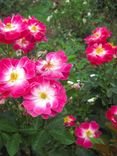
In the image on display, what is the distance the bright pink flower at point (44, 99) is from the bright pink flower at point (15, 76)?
41 mm

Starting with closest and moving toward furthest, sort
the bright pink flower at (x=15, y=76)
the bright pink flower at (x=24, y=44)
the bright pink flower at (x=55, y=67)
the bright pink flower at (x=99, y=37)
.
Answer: the bright pink flower at (x=15, y=76) → the bright pink flower at (x=55, y=67) → the bright pink flower at (x=24, y=44) → the bright pink flower at (x=99, y=37)

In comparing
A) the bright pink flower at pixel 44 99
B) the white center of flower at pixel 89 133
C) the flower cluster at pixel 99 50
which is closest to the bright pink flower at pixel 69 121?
the white center of flower at pixel 89 133

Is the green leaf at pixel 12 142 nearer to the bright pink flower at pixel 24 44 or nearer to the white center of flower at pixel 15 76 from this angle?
the white center of flower at pixel 15 76

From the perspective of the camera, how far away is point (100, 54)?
2.48 m

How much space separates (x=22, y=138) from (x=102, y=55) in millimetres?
608

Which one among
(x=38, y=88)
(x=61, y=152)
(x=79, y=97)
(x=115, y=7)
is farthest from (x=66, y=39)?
(x=38, y=88)

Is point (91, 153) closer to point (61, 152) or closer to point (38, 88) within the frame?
point (61, 152)

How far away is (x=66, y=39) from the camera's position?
5.84 m

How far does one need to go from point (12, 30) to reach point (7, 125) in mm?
432

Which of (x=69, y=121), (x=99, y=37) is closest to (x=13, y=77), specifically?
(x=69, y=121)

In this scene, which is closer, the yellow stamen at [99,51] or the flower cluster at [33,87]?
the flower cluster at [33,87]

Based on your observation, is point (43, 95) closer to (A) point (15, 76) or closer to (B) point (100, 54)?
(A) point (15, 76)

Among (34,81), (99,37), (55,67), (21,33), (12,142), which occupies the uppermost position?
(99,37)

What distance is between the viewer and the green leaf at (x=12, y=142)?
2109 mm
